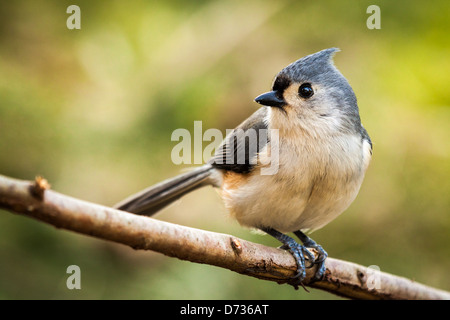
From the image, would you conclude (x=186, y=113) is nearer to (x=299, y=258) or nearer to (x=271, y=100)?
(x=271, y=100)

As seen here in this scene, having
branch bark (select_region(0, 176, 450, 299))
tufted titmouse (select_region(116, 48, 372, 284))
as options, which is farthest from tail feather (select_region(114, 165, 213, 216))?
branch bark (select_region(0, 176, 450, 299))

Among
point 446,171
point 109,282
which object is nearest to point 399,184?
point 446,171

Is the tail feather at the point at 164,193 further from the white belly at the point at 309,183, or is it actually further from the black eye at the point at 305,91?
the black eye at the point at 305,91

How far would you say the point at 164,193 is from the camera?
3.03 m

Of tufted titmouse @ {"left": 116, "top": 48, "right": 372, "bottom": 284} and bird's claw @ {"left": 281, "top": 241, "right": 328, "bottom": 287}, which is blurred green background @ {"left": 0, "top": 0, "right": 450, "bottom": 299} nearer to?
tufted titmouse @ {"left": 116, "top": 48, "right": 372, "bottom": 284}

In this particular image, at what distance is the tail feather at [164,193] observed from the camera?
2.89 metres

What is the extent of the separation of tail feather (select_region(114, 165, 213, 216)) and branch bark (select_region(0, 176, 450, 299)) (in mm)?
920

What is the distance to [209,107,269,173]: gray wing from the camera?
2.76 metres

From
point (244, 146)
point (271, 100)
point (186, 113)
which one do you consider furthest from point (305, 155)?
point (186, 113)

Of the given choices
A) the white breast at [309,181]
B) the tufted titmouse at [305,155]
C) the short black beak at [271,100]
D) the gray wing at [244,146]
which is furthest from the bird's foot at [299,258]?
the short black beak at [271,100]

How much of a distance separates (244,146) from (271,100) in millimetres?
465

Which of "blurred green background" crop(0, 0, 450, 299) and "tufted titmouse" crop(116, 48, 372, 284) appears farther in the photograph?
"blurred green background" crop(0, 0, 450, 299)

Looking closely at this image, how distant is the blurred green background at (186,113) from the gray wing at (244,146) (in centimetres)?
29

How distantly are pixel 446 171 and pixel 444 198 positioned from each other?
7.4 inches
